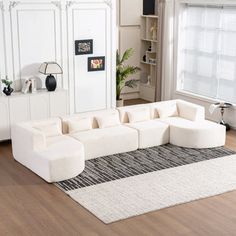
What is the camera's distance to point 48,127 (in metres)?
7.87

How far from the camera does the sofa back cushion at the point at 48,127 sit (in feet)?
25.6

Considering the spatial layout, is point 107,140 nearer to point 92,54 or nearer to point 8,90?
point 8,90

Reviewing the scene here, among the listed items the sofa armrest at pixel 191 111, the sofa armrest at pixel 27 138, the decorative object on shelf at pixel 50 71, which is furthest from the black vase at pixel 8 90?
the sofa armrest at pixel 191 111

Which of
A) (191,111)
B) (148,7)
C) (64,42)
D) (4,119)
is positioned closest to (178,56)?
(148,7)

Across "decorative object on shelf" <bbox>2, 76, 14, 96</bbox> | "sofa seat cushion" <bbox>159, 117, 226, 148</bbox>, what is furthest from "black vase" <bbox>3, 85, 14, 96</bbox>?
"sofa seat cushion" <bbox>159, 117, 226, 148</bbox>

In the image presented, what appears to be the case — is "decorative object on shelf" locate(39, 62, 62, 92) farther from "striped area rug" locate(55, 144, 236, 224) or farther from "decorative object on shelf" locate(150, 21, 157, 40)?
"decorative object on shelf" locate(150, 21, 157, 40)

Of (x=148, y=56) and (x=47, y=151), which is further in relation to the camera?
(x=148, y=56)

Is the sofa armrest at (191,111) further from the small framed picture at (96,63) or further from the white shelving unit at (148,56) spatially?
the white shelving unit at (148,56)

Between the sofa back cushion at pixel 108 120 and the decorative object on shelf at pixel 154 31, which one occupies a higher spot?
the decorative object on shelf at pixel 154 31

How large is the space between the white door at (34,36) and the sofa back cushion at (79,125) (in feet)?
5.92

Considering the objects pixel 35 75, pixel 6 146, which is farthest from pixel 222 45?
pixel 6 146

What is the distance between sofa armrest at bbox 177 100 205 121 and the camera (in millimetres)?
8945

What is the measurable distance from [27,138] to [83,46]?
3253 mm

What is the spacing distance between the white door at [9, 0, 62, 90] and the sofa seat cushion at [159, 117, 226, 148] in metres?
2.81
